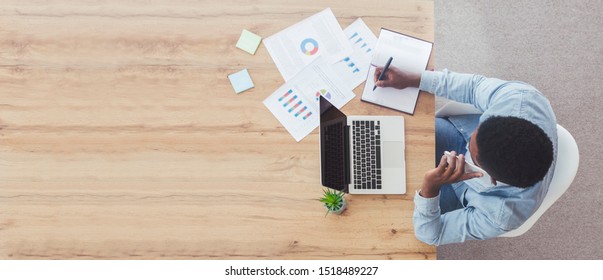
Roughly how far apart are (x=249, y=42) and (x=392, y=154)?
0.56 m

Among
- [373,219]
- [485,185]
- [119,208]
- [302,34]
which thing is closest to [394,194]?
[373,219]

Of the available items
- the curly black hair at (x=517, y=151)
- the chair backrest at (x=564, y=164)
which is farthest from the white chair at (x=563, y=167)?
the curly black hair at (x=517, y=151)

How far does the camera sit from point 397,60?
1510 mm

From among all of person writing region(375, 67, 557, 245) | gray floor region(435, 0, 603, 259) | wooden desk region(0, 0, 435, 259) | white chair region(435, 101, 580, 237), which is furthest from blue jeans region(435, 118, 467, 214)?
gray floor region(435, 0, 603, 259)

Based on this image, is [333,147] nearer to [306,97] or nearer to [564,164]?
[306,97]

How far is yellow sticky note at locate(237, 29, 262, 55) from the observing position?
1.51m

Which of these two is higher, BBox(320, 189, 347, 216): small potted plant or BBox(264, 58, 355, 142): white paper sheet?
BBox(264, 58, 355, 142): white paper sheet

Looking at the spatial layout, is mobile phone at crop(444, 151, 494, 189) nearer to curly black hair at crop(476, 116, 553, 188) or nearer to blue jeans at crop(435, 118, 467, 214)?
curly black hair at crop(476, 116, 553, 188)

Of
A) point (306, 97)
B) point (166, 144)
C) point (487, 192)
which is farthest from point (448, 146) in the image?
point (166, 144)

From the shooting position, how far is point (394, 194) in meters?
1.46

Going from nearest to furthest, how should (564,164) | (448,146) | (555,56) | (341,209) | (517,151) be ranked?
(517,151) → (564,164) → (341,209) → (448,146) → (555,56)

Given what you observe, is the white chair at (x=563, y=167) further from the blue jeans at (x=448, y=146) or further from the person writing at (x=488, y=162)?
the blue jeans at (x=448, y=146)

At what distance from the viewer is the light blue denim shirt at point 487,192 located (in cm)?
135

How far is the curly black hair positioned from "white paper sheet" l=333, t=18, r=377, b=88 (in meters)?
0.45
